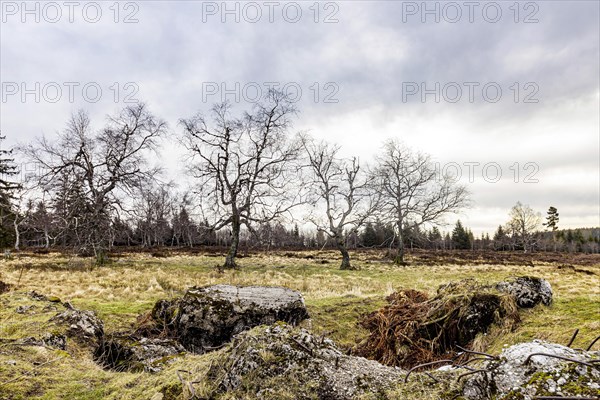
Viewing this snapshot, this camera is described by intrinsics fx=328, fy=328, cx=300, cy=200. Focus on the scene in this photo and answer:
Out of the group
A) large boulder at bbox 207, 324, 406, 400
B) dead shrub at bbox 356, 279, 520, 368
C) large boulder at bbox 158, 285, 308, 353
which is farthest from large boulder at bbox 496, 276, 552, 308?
large boulder at bbox 207, 324, 406, 400

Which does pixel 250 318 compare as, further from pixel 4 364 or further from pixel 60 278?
pixel 60 278

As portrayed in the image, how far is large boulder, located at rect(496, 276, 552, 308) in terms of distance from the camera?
520 centimetres

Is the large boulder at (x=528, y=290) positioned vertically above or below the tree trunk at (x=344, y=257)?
above

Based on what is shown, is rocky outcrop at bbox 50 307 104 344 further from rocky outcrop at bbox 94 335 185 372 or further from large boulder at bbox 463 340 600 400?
large boulder at bbox 463 340 600 400

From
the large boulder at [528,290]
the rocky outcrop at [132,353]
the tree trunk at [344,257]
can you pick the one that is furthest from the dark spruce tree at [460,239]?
the rocky outcrop at [132,353]

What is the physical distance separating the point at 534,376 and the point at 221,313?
552 cm

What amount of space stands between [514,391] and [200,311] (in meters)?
5.65

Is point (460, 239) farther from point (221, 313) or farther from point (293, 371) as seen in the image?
point (293, 371)

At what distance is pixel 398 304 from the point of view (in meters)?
6.46

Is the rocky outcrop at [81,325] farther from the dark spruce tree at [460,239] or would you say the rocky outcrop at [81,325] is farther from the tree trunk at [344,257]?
the dark spruce tree at [460,239]

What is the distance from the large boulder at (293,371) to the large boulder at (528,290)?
3.96m

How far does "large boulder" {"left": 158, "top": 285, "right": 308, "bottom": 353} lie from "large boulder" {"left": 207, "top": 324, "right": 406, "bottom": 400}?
3.56 m

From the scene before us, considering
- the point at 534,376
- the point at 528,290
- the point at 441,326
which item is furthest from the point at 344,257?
the point at 534,376

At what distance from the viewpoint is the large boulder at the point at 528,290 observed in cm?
520
